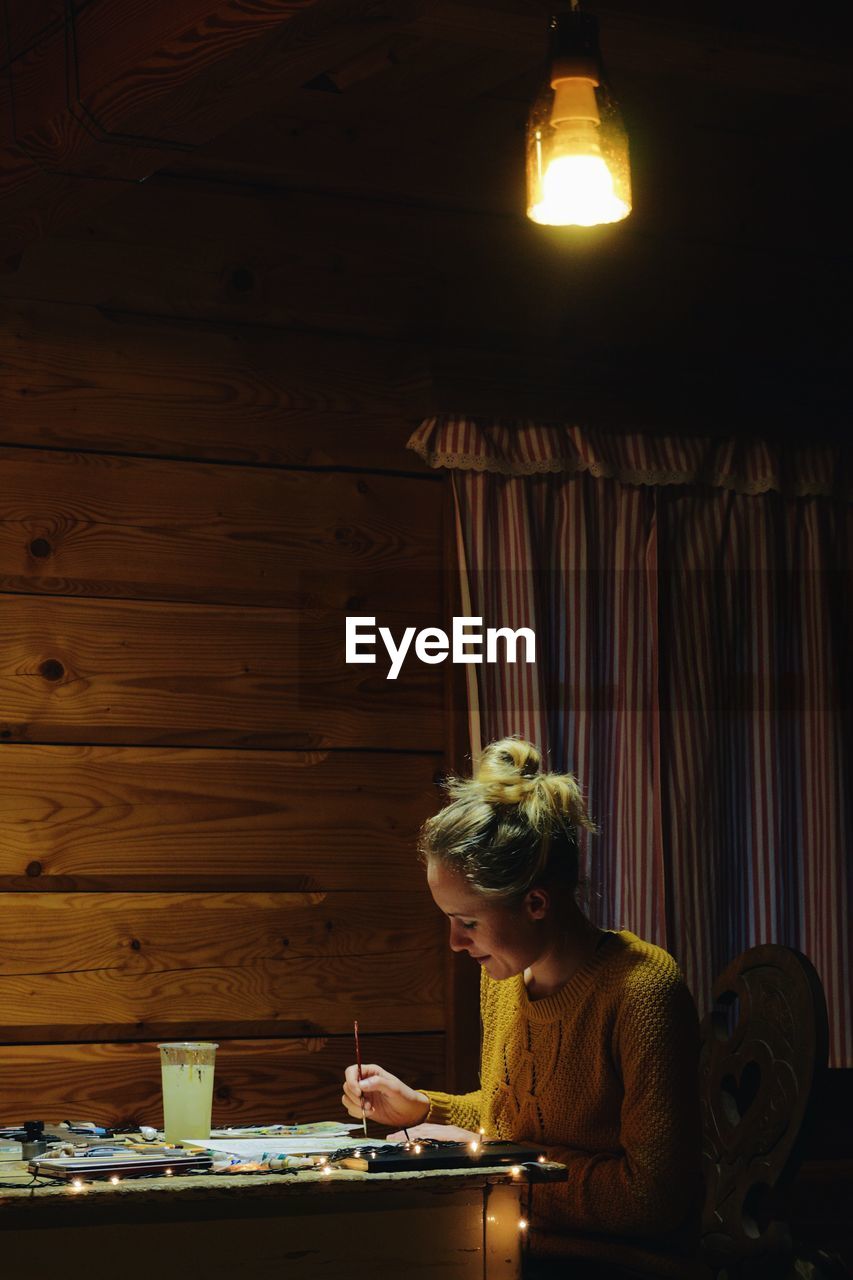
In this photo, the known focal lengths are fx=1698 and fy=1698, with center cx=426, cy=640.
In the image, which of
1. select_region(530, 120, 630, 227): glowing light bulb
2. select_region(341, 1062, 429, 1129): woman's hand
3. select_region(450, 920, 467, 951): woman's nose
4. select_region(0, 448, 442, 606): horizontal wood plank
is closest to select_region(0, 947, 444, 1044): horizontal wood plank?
select_region(0, 448, 442, 606): horizontal wood plank

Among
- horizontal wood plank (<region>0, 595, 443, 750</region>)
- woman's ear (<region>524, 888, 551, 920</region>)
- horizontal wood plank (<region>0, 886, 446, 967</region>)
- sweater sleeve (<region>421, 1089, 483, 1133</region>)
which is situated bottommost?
sweater sleeve (<region>421, 1089, 483, 1133</region>)

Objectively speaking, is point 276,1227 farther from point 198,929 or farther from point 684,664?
point 684,664

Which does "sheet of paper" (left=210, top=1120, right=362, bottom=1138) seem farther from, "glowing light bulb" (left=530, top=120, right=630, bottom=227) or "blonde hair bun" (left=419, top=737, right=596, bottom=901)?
"glowing light bulb" (left=530, top=120, right=630, bottom=227)

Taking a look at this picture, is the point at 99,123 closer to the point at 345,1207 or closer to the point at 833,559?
the point at 345,1207

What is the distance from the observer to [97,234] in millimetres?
3850

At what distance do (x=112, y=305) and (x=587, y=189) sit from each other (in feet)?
4.91

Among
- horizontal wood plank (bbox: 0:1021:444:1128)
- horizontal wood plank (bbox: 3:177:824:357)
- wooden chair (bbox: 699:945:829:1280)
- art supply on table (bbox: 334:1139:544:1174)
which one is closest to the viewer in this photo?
art supply on table (bbox: 334:1139:544:1174)

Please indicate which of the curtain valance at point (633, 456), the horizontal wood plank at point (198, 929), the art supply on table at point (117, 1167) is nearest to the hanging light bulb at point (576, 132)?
the curtain valance at point (633, 456)

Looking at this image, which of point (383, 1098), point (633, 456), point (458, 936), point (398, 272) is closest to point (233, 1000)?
point (383, 1098)

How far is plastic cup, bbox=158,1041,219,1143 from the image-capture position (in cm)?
262

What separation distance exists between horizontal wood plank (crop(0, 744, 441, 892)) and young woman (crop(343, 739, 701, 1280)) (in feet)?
3.31

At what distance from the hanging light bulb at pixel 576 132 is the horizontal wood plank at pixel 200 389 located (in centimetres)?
133

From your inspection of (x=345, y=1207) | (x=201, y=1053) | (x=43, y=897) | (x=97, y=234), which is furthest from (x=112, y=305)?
(x=345, y=1207)

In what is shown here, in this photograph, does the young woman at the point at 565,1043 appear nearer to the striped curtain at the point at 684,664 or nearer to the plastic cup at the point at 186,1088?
the plastic cup at the point at 186,1088
